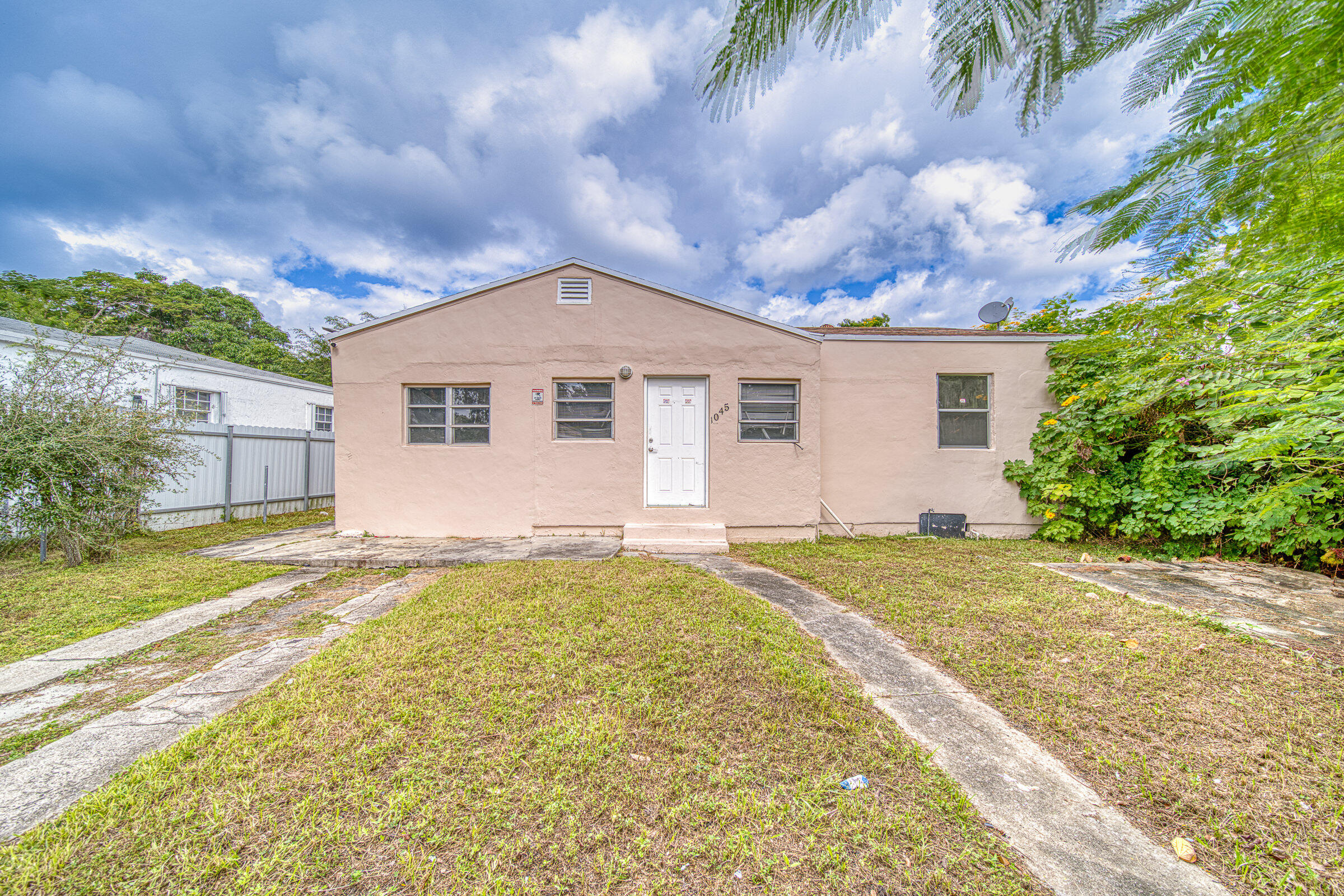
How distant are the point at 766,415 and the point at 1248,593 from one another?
15.7ft

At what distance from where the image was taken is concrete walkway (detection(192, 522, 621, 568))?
5.05 meters

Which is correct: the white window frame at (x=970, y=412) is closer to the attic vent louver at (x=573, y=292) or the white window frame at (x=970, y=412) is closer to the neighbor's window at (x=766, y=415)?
the neighbor's window at (x=766, y=415)

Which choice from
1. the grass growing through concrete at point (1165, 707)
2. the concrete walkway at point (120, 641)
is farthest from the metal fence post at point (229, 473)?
the grass growing through concrete at point (1165, 707)

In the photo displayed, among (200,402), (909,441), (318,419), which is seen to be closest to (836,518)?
(909,441)

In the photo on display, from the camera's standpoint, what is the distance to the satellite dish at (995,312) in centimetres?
827

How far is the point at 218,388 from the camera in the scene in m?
10.8

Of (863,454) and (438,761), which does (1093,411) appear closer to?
(863,454)

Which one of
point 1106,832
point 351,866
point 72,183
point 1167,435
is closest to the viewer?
point 351,866

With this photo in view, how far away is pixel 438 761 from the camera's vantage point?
171 centimetres

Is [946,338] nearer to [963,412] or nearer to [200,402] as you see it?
[963,412]

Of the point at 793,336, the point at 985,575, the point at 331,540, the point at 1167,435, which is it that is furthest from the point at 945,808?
the point at 331,540

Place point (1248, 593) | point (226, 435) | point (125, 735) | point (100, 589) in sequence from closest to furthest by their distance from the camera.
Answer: point (125, 735) → point (1248, 593) → point (100, 589) → point (226, 435)

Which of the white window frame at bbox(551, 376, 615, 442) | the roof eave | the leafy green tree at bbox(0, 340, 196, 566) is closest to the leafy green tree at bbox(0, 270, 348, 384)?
the leafy green tree at bbox(0, 340, 196, 566)

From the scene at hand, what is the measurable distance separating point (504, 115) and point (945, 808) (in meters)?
11.1
